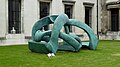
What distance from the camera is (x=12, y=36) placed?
2461 cm

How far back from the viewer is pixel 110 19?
31.3 meters

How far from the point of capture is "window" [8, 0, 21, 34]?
973 inches

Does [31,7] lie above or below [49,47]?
above

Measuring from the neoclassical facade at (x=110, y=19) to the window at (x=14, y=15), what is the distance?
10.0m

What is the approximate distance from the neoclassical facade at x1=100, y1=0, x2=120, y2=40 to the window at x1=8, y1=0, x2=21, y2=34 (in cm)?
1002

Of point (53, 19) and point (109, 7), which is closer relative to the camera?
point (53, 19)

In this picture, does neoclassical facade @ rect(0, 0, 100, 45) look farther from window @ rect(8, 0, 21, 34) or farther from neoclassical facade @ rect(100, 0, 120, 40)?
neoclassical facade @ rect(100, 0, 120, 40)

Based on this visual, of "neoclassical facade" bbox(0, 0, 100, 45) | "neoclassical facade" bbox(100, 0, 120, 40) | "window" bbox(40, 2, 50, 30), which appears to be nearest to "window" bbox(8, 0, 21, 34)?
"neoclassical facade" bbox(0, 0, 100, 45)

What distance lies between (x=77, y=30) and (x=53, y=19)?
13.5 m

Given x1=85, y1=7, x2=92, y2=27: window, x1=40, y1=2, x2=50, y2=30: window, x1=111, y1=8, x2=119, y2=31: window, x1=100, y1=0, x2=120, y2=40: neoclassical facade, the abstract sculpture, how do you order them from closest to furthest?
1. the abstract sculpture
2. x1=40, y1=2, x2=50, y2=30: window
3. x1=100, y1=0, x2=120, y2=40: neoclassical facade
4. x1=111, y1=8, x2=119, y2=31: window
5. x1=85, y1=7, x2=92, y2=27: window

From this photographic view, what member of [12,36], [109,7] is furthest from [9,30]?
[109,7]

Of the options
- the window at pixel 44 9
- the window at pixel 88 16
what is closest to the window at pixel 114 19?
the window at pixel 88 16

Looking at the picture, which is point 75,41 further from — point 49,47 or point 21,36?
point 21,36

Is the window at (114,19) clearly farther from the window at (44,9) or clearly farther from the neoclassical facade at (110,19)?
the window at (44,9)
